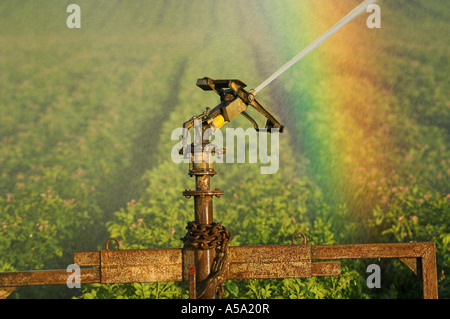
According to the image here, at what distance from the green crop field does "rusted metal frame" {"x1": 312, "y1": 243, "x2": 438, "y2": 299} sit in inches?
76.1

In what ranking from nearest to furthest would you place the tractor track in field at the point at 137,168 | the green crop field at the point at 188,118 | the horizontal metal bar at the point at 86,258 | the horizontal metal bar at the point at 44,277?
the horizontal metal bar at the point at 44,277 < the horizontal metal bar at the point at 86,258 < the green crop field at the point at 188,118 < the tractor track in field at the point at 137,168

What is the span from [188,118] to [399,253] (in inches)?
190

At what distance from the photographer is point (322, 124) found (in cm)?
673

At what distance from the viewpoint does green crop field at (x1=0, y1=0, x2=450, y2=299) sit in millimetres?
5168

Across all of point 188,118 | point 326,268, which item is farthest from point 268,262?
point 188,118

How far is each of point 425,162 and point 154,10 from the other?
515 cm

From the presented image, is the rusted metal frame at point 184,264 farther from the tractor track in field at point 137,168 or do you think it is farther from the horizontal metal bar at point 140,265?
the tractor track in field at point 137,168

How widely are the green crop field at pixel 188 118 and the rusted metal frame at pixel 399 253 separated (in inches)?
76.1

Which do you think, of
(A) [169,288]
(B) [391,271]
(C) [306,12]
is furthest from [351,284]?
(C) [306,12]

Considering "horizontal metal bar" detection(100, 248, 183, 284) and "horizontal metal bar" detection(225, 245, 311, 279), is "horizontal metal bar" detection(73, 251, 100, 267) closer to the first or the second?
"horizontal metal bar" detection(100, 248, 183, 284)

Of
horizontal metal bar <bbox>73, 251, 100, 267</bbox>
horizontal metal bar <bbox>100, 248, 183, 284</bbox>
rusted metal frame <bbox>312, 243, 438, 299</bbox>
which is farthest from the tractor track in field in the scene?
rusted metal frame <bbox>312, 243, 438, 299</bbox>

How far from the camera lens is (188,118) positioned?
22.2 ft

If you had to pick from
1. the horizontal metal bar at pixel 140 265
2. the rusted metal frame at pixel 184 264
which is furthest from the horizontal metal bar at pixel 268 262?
the horizontal metal bar at pixel 140 265

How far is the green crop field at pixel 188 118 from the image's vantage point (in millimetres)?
5168
